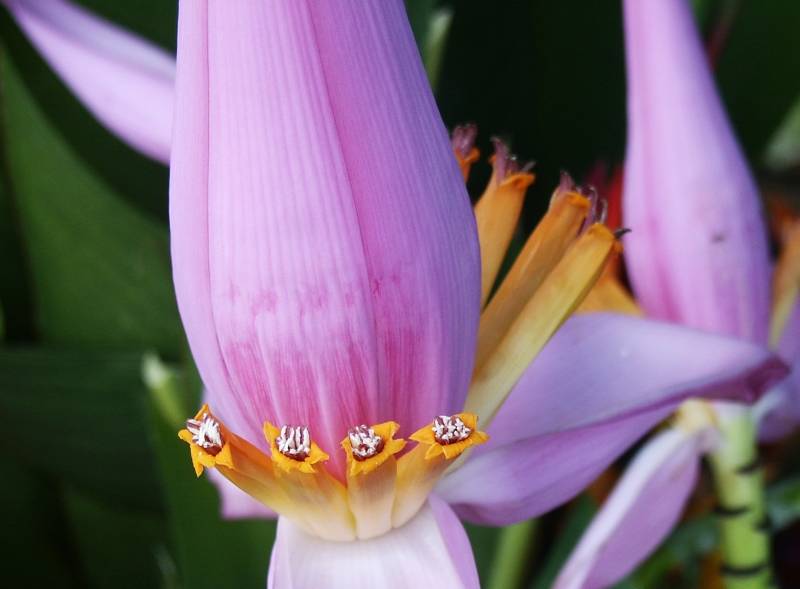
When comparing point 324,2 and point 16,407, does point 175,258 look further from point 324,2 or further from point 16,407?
point 16,407

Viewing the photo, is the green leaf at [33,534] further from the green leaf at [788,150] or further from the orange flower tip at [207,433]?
the green leaf at [788,150]

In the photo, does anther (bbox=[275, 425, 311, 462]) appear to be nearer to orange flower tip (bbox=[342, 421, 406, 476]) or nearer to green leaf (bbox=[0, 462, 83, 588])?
orange flower tip (bbox=[342, 421, 406, 476])

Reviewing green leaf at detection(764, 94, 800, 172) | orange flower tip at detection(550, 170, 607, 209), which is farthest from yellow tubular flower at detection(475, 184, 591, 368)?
green leaf at detection(764, 94, 800, 172)

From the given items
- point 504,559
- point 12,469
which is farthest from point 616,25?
point 12,469

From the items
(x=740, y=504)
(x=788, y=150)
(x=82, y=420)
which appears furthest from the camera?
(x=788, y=150)

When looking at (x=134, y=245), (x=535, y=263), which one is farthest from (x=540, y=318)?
(x=134, y=245)

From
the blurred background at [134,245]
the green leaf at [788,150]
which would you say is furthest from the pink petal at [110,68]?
the green leaf at [788,150]

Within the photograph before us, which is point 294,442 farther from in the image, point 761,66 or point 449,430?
point 761,66
